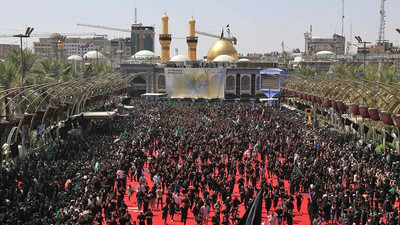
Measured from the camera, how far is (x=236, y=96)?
70.0 m

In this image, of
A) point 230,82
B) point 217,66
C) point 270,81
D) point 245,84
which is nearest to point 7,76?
point 270,81

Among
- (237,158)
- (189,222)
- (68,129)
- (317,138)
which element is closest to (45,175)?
(189,222)

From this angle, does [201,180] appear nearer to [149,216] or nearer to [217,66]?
[149,216]

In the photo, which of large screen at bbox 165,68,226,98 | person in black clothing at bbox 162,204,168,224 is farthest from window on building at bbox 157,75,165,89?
person in black clothing at bbox 162,204,168,224

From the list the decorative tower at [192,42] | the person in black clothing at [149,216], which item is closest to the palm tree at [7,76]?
the person in black clothing at [149,216]

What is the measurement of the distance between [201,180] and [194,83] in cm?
4574

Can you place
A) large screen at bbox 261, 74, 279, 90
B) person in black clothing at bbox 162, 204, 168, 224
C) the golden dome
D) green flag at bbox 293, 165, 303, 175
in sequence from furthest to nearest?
the golden dome → large screen at bbox 261, 74, 279, 90 → green flag at bbox 293, 165, 303, 175 → person in black clothing at bbox 162, 204, 168, 224

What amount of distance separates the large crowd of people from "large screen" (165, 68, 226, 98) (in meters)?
30.6

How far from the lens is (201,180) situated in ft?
64.3

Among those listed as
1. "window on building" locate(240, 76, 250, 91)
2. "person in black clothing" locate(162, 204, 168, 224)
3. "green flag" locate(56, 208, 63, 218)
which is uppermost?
"window on building" locate(240, 76, 250, 91)

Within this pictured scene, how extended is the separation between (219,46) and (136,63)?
48.5ft

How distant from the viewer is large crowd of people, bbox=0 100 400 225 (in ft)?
50.5

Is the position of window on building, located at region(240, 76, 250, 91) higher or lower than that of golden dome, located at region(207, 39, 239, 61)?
lower

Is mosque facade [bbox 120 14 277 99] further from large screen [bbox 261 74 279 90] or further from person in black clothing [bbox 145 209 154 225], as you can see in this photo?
person in black clothing [bbox 145 209 154 225]
